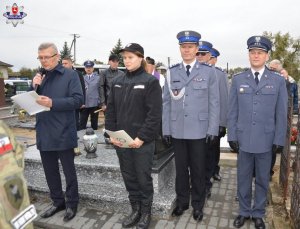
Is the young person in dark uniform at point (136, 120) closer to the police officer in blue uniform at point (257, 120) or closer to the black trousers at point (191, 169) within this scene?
the black trousers at point (191, 169)

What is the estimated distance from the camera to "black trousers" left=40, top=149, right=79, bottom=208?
3.90 meters

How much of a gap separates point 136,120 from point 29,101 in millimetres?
1220

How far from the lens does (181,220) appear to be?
3902 mm

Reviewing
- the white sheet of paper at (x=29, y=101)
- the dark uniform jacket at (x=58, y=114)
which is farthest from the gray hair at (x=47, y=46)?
the white sheet of paper at (x=29, y=101)

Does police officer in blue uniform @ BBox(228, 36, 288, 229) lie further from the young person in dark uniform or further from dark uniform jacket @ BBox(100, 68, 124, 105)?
dark uniform jacket @ BBox(100, 68, 124, 105)

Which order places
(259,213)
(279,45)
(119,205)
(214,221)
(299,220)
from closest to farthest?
(299,220), (259,213), (214,221), (119,205), (279,45)

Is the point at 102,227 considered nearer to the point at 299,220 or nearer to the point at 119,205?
the point at 119,205

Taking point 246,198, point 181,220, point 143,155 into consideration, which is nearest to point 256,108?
point 246,198

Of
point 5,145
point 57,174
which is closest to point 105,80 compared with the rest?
point 57,174

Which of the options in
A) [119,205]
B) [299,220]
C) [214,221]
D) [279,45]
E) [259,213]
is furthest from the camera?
[279,45]

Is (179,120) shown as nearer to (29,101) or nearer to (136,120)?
(136,120)

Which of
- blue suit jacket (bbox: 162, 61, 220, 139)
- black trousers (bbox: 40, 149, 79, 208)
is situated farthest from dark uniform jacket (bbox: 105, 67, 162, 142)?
black trousers (bbox: 40, 149, 79, 208)

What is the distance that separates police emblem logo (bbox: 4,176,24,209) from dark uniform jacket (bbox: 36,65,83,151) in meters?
1.68

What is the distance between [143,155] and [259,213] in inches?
60.0
